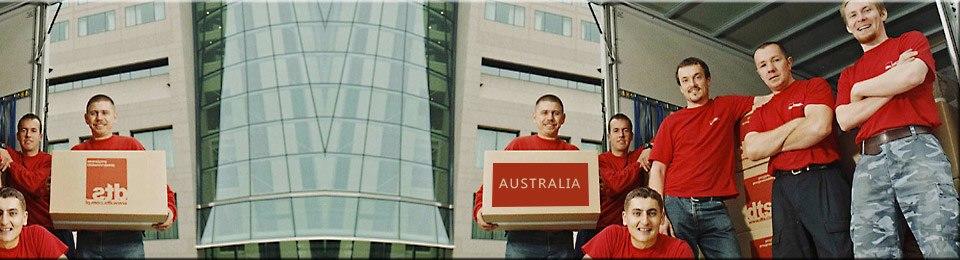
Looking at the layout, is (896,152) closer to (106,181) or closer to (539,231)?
(539,231)

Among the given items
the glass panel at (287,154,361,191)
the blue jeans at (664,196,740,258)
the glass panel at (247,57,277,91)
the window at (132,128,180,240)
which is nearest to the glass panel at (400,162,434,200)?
the glass panel at (287,154,361,191)

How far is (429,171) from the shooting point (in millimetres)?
5066

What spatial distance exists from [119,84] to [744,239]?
363 centimetres

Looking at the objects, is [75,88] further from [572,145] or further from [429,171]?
[572,145]

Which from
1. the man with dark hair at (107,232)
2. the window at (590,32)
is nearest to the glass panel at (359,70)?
the man with dark hair at (107,232)

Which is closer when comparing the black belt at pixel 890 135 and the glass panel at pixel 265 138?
the black belt at pixel 890 135

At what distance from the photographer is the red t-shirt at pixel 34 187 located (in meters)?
4.25

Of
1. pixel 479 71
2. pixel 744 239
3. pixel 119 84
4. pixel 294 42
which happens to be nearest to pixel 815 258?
pixel 744 239

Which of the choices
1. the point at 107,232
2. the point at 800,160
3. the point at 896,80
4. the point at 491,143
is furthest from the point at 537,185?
the point at 107,232

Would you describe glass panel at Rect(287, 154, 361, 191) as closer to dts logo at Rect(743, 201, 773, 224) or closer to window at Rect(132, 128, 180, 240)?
window at Rect(132, 128, 180, 240)

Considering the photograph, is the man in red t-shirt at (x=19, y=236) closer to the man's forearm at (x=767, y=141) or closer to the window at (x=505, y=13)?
the window at (x=505, y=13)

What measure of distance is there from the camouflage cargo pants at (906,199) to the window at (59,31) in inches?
175

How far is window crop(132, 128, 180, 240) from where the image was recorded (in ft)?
15.5

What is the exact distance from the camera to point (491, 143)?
15.3 ft
